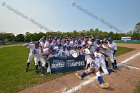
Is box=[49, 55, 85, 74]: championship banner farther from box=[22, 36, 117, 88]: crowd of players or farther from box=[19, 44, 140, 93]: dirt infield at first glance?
box=[19, 44, 140, 93]: dirt infield

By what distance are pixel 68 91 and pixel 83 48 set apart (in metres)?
4.38

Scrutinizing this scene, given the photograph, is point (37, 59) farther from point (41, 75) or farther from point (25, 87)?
point (25, 87)

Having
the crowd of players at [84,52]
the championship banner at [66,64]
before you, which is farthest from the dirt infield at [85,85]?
the championship banner at [66,64]

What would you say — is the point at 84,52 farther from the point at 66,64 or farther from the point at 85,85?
the point at 85,85

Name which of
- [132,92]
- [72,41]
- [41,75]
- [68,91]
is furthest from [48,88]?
[72,41]

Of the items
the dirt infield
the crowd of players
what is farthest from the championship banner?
the dirt infield

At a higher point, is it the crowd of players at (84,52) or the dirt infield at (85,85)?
the crowd of players at (84,52)

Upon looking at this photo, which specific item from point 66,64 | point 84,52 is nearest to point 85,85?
point 66,64

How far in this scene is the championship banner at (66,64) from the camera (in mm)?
8997

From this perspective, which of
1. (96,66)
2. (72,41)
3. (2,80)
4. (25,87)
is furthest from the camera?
(72,41)

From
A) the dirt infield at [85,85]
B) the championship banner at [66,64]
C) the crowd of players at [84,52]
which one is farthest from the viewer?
the championship banner at [66,64]

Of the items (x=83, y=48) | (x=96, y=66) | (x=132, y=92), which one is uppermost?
(x=83, y=48)

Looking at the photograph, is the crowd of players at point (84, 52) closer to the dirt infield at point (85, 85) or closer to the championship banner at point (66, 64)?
the championship banner at point (66, 64)

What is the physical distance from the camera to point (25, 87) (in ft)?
22.8
